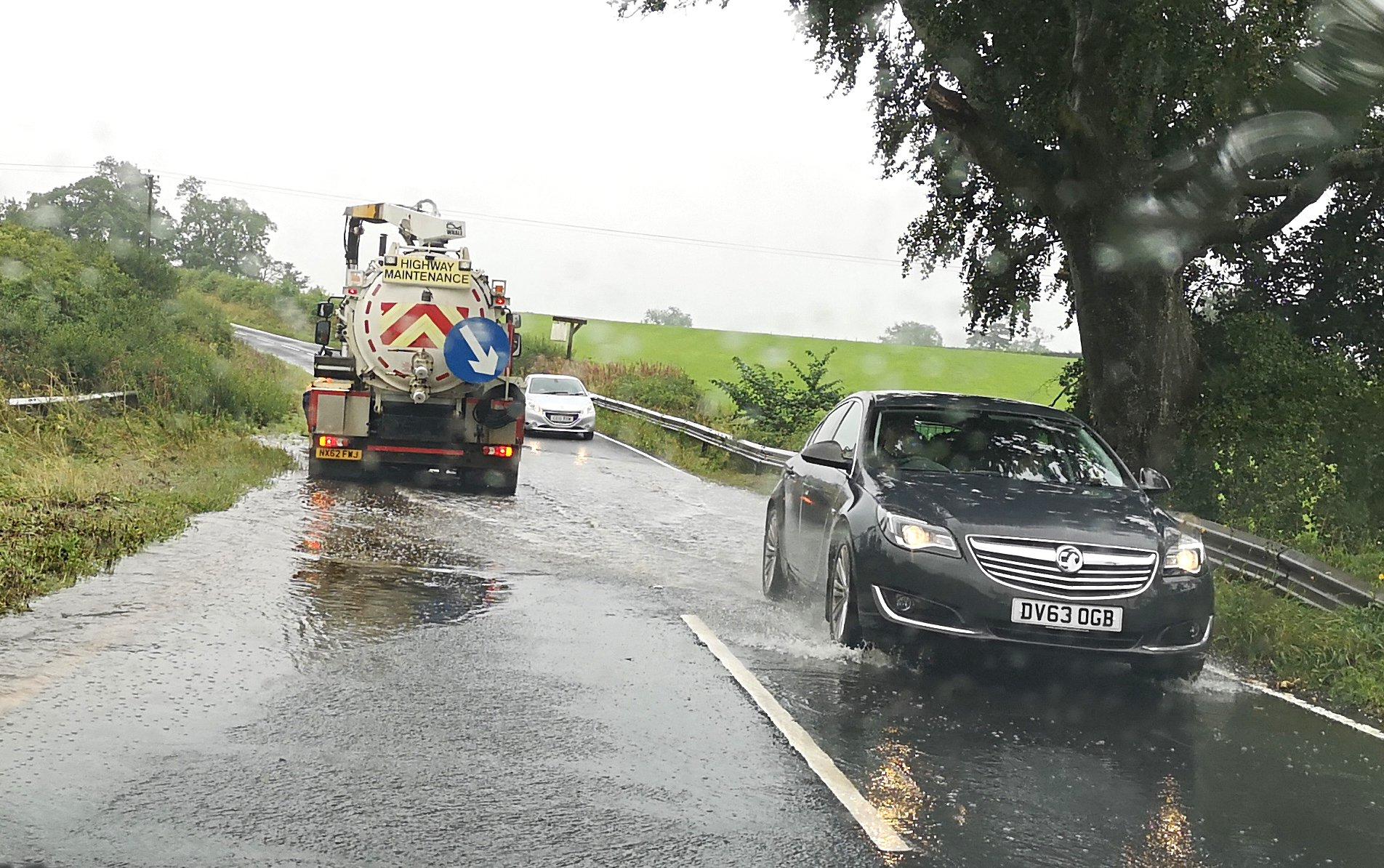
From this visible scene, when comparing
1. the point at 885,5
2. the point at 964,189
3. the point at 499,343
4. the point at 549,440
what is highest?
the point at 885,5

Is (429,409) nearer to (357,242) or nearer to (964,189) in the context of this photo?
(357,242)

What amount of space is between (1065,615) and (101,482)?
10401mm

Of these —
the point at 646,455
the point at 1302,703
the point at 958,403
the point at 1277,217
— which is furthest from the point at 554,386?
the point at 1302,703

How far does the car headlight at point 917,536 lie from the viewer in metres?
7.55

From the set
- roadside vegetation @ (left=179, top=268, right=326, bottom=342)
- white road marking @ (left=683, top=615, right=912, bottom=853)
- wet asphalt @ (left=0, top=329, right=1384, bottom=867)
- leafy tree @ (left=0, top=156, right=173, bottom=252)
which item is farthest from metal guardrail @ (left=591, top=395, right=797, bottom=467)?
leafy tree @ (left=0, top=156, right=173, bottom=252)

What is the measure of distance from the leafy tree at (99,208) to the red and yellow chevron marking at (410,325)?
3728 inches

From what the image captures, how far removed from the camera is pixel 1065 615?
7324 millimetres

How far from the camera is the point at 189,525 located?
41.7ft

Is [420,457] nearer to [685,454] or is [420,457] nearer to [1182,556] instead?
[685,454]

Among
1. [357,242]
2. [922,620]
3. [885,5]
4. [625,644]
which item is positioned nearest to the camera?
[922,620]

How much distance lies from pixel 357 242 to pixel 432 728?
13904 mm

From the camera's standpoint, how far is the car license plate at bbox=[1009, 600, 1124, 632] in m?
7.32

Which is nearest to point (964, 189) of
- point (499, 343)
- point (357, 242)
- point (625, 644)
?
point (499, 343)

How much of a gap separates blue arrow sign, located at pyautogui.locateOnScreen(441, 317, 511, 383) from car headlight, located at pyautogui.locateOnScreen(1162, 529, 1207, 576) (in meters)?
11.3
